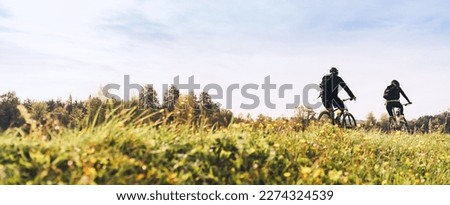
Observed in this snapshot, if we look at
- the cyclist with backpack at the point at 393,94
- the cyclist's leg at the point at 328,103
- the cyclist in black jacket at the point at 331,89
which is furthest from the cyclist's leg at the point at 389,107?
the cyclist's leg at the point at 328,103

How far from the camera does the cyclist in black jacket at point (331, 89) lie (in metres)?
14.7

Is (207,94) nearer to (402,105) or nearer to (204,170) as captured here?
(204,170)

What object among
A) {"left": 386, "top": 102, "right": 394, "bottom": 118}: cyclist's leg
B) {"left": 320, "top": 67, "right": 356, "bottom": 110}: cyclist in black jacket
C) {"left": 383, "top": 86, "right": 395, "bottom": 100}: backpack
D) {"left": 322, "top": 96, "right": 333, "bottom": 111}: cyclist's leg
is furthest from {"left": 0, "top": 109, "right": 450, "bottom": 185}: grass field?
{"left": 386, "top": 102, "right": 394, "bottom": 118}: cyclist's leg

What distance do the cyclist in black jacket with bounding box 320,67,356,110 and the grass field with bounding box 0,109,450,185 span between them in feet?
19.1

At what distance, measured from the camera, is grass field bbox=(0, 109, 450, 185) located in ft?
19.5

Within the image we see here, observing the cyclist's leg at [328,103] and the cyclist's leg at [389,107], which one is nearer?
the cyclist's leg at [328,103]

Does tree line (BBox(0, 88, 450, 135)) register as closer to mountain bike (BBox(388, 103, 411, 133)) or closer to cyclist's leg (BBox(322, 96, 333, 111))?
cyclist's leg (BBox(322, 96, 333, 111))

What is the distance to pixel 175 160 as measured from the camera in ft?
21.3

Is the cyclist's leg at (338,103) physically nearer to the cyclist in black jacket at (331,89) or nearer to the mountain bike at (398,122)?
the cyclist in black jacket at (331,89)

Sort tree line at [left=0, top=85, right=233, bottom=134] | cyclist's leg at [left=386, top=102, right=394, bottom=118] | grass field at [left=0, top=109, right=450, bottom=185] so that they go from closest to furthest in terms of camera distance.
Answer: grass field at [left=0, top=109, right=450, bottom=185], tree line at [left=0, top=85, right=233, bottom=134], cyclist's leg at [left=386, top=102, right=394, bottom=118]

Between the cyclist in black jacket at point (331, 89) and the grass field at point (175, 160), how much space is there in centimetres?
581
